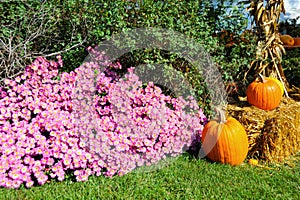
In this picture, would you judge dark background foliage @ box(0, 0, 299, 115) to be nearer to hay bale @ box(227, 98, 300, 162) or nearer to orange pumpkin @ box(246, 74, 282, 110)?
orange pumpkin @ box(246, 74, 282, 110)

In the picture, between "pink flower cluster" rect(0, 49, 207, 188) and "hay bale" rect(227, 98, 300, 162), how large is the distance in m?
0.52

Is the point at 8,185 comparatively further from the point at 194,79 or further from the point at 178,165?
the point at 194,79

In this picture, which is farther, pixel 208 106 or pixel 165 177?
pixel 208 106

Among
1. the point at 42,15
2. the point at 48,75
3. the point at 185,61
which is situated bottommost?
the point at 48,75

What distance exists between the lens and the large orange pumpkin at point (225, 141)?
3170 mm

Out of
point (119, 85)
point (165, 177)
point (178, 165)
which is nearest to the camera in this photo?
point (165, 177)

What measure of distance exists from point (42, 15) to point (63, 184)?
209 cm

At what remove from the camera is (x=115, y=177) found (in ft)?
9.46

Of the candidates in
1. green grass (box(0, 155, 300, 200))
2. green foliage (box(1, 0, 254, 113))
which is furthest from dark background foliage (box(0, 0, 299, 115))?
green grass (box(0, 155, 300, 200))

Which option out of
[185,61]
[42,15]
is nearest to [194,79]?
[185,61]

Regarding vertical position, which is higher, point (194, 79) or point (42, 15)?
point (42, 15)

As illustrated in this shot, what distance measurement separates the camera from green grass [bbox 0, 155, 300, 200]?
2.57m

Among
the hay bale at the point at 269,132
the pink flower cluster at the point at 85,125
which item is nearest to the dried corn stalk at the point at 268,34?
the hay bale at the point at 269,132

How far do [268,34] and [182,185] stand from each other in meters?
3.46
